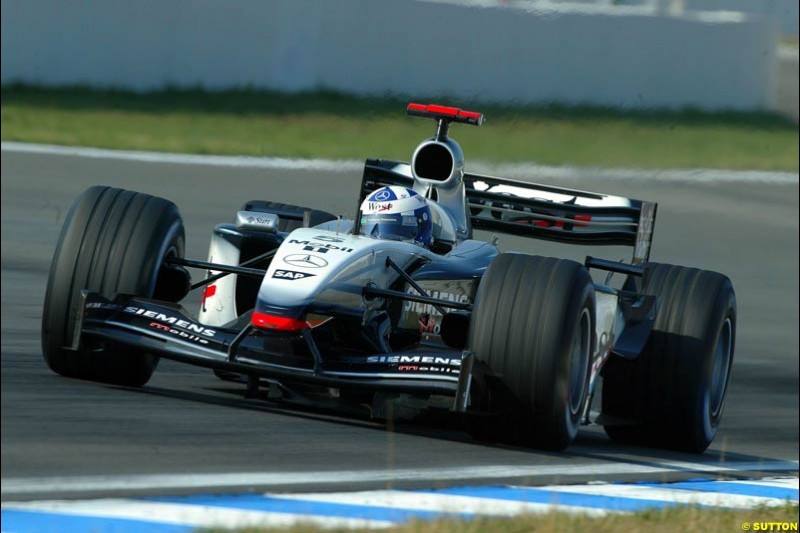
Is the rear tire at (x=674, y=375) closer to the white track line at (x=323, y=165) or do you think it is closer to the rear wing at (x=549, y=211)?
the rear wing at (x=549, y=211)

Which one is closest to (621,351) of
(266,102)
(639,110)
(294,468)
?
(294,468)

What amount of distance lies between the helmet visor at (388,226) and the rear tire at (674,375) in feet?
4.10

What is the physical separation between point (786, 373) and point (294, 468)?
6.47m

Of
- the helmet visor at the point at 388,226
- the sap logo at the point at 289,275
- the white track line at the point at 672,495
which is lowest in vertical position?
the white track line at the point at 672,495

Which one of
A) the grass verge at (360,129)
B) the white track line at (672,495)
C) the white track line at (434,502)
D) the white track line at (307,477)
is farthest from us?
the grass verge at (360,129)

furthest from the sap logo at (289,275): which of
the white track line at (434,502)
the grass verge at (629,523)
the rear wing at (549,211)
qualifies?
the grass verge at (629,523)

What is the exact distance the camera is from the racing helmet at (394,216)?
7445mm

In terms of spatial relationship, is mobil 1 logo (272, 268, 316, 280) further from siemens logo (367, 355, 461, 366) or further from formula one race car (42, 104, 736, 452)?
siemens logo (367, 355, 461, 366)

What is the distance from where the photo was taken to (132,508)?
184 inches

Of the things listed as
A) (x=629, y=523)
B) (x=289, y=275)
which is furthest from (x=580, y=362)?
(x=629, y=523)

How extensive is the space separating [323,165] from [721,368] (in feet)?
27.0

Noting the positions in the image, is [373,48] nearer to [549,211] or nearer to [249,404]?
[549,211]

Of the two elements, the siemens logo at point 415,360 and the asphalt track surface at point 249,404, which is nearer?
the asphalt track surface at point 249,404

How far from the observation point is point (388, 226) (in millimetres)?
7438
